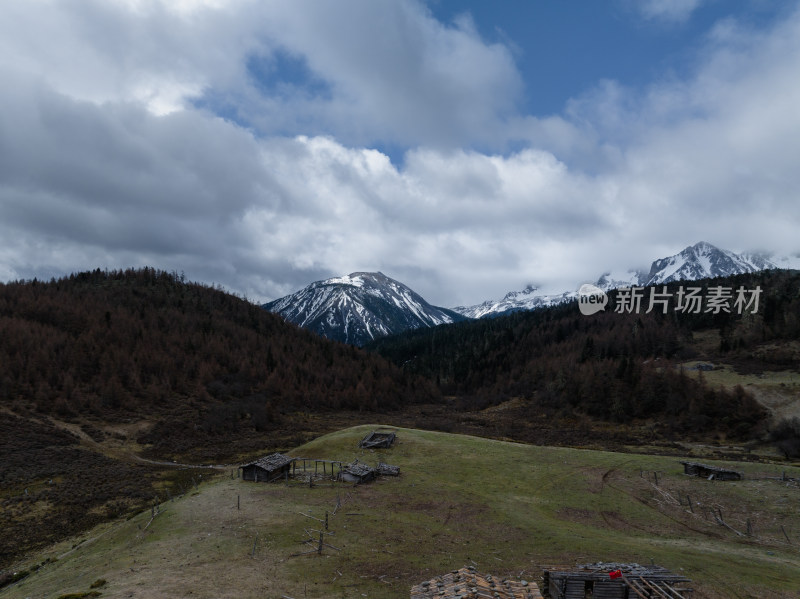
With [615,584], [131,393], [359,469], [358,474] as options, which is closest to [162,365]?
[131,393]

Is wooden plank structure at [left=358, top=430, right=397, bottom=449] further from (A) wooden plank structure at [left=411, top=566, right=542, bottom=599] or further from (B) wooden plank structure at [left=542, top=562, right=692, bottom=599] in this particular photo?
(A) wooden plank structure at [left=411, top=566, right=542, bottom=599]

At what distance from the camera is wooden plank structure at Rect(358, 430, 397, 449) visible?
213 ft

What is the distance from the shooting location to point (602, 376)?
120750 millimetres

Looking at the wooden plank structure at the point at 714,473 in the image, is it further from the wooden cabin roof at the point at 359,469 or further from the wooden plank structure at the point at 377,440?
the wooden plank structure at the point at 377,440

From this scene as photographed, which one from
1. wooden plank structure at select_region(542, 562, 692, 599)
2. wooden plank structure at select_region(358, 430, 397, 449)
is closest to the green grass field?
wooden plank structure at select_region(542, 562, 692, 599)

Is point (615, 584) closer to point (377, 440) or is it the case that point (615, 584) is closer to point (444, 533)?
point (444, 533)

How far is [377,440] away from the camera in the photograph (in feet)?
218

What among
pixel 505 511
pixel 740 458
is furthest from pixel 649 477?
pixel 740 458

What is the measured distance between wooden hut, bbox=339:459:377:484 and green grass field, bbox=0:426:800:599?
1.67 meters

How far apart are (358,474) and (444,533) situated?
17.6 m

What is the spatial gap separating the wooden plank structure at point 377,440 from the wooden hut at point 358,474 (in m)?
12.2

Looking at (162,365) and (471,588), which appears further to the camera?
(162,365)

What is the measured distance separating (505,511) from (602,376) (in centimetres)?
9366

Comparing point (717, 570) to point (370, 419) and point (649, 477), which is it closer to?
point (649, 477)
